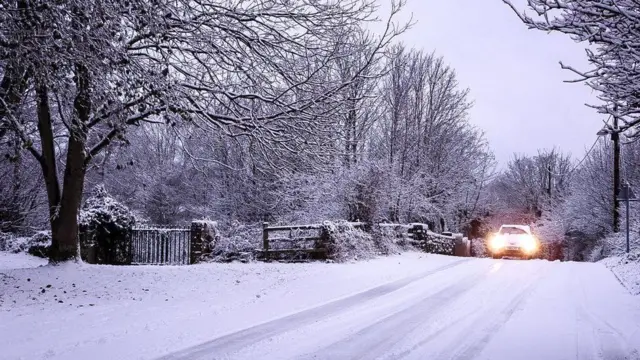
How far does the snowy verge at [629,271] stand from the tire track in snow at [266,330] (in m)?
5.14

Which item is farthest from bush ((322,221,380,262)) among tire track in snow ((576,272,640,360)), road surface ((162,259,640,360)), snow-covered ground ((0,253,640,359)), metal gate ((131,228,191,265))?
tire track in snow ((576,272,640,360))

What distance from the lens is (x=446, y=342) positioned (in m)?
6.42

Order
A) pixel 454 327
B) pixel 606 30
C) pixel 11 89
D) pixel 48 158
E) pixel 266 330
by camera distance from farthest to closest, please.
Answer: pixel 48 158 → pixel 11 89 → pixel 454 327 → pixel 266 330 → pixel 606 30

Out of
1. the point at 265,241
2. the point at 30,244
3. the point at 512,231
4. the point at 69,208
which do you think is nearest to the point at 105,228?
the point at 30,244

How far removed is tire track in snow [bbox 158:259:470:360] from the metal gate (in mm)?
10333

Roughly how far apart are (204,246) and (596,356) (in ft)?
42.6

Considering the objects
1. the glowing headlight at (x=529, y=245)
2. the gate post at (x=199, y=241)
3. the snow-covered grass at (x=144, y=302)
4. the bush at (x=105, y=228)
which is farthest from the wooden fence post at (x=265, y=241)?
the glowing headlight at (x=529, y=245)

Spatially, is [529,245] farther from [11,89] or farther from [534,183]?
[534,183]

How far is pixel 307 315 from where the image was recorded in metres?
8.12

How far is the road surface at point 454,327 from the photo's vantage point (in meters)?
5.93

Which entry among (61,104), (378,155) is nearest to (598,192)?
(378,155)

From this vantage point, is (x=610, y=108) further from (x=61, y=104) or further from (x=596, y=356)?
(x=61, y=104)

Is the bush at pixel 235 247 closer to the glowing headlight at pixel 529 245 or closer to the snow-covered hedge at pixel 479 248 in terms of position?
the glowing headlight at pixel 529 245

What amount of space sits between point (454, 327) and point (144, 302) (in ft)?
16.6
